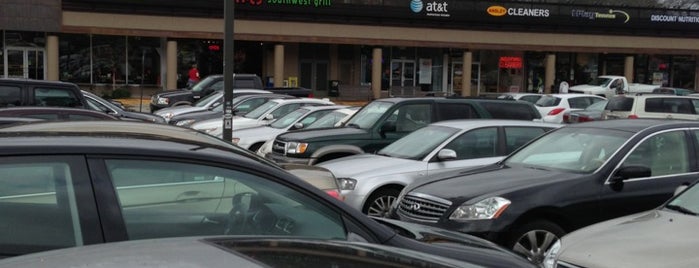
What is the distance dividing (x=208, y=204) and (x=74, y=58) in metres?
32.4

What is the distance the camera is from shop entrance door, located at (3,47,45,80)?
3141cm

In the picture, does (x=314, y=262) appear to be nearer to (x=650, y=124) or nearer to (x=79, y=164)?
(x=79, y=164)

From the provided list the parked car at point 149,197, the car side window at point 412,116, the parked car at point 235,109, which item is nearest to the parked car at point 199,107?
the parked car at point 235,109

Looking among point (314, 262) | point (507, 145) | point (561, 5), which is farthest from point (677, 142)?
point (561, 5)

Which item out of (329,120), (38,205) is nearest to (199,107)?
(329,120)

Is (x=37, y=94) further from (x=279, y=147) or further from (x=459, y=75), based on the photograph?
(x=459, y=75)

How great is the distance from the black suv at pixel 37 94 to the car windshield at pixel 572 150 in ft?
30.7

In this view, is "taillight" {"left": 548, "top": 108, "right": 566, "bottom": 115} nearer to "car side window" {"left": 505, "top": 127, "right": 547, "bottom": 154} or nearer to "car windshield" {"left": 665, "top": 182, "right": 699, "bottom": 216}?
"car side window" {"left": 505, "top": 127, "right": 547, "bottom": 154}

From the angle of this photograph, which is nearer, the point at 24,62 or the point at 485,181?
the point at 485,181

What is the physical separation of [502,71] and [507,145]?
33.8 meters

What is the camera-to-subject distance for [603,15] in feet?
131

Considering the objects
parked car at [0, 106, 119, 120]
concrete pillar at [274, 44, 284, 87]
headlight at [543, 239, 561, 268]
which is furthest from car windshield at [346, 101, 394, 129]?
concrete pillar at [274, 44, 284, 87]

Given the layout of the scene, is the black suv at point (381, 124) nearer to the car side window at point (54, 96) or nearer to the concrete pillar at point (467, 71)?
the car side window at point (54, 96)

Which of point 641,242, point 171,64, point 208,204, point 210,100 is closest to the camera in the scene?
point 208,204
